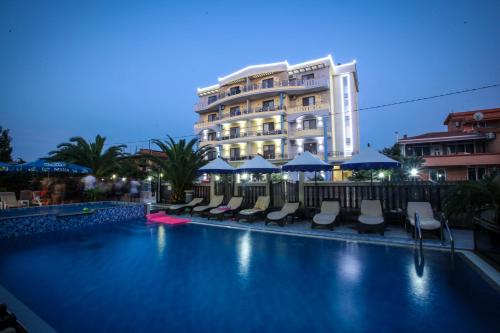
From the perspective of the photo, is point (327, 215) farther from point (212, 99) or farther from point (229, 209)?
point (212, 99)

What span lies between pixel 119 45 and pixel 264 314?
8225 centimetres

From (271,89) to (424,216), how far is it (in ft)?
77.4

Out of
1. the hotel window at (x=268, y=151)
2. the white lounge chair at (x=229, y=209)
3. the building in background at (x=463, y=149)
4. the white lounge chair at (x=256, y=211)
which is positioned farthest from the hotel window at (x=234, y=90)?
the white lounge chair at (x=256, y=211)

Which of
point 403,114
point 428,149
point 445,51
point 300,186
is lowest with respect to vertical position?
point 300,186

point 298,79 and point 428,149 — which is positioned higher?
point 298,79

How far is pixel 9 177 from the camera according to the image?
1662 cm

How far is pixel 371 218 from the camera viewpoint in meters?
7.84

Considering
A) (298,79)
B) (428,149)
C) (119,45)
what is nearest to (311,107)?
(298,79)

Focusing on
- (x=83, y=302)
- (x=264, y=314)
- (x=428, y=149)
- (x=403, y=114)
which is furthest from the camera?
(x=403, y=114)

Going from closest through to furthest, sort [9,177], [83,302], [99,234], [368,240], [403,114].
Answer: [83,302]
[368,240]
[99,234]
[9,177]
[403,114]

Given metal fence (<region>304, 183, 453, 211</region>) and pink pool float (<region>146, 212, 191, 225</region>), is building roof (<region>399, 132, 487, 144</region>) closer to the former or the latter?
metal fence (<region>304, 183, 453, 211</region>)

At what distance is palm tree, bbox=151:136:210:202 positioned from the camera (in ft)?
48.5

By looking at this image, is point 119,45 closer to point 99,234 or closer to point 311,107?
point 311,107

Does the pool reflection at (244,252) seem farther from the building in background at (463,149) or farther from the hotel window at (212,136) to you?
the hotel window at (212,136)
